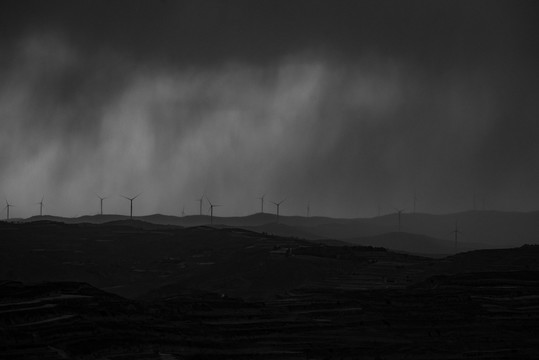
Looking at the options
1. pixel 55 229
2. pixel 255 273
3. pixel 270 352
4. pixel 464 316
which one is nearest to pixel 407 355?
pixel 270 352

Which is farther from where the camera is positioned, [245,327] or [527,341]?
[245,327]

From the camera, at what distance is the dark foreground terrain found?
5641 centimetres

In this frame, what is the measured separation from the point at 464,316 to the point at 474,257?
54350 millimetres

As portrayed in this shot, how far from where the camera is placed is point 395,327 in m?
68.2

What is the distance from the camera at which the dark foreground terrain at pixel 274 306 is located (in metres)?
56.4

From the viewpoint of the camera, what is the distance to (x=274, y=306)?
78.3 meters

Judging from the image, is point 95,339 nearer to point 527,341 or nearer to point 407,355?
point 407,355

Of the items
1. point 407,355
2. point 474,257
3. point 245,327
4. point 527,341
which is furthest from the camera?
point 474,257

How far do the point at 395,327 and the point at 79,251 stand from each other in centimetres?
8566

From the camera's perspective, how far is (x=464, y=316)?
73.0m

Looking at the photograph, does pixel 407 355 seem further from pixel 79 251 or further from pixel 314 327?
pixel 79 251

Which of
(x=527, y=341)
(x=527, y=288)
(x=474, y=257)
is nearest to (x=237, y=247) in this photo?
(x=474, y=257)

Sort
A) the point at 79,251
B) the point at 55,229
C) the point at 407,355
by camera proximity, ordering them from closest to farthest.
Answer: the point at 407,355 < the point at 79,251 < the point at 55,229

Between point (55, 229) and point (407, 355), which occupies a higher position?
point (55, 229)
